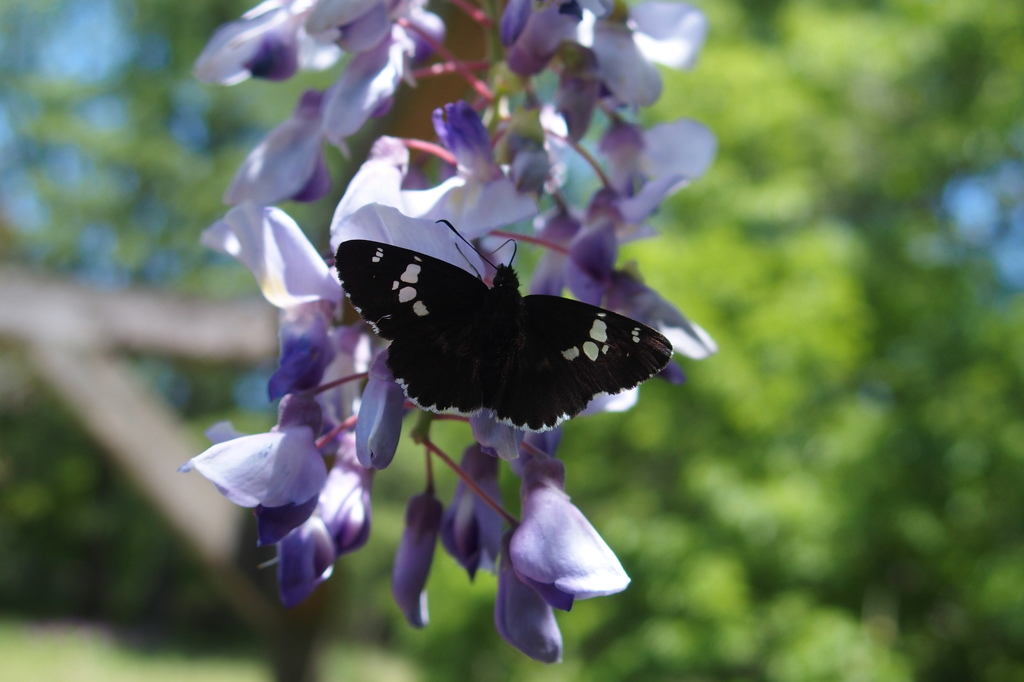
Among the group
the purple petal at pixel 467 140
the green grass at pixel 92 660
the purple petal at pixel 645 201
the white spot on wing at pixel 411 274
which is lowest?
the green grass at pixel 92 660

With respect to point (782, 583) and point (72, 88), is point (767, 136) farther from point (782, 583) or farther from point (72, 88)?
point (72, 88)

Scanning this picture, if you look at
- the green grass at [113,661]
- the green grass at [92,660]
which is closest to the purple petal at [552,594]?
the green grass at [113,661]

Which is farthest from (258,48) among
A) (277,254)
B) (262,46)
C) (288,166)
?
(277,254)

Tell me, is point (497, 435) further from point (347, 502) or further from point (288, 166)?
point (288, 166)

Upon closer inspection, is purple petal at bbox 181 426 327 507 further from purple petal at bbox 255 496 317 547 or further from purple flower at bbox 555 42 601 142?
purple flower at bbox 555 42 601 142

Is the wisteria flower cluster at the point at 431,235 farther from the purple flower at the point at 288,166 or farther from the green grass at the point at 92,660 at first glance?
the green grass at the point at 92,660

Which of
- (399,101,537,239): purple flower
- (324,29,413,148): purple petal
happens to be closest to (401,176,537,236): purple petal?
(399,101,537,239): purple flower

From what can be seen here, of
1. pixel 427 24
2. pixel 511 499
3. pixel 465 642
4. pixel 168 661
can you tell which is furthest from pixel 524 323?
pixel 168 661
